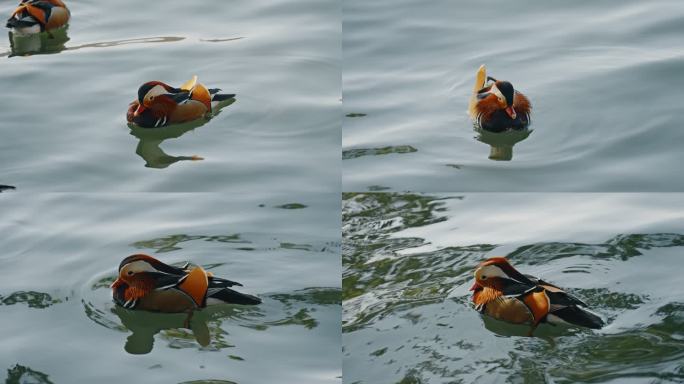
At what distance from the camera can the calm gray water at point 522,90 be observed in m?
9.41

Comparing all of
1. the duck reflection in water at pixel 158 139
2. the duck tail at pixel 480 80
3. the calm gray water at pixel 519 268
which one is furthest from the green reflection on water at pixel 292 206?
the duck tail at pixel 480 80

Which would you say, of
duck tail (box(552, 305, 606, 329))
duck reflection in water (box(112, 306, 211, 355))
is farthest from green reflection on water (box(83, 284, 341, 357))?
duck tail (box(552, 305, 606, 329))

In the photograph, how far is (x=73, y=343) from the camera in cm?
755

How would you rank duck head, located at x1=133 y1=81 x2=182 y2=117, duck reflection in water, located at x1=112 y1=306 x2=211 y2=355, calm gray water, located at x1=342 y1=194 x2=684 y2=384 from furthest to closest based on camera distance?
duck head, located at x1=133 y1=81 x2=182 y2=117, duck reflection in water, located at x1=112 y1=306 x2=211 y2=355, calm gray water, located at x1=342 y1=194 x2=684 y2=384

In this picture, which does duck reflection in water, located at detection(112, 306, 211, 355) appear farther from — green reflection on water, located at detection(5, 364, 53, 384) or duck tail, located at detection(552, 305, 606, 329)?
duck tail, located at detection(552, 305, 606, 329)

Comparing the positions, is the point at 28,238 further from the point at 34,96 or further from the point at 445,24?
the point at 445,24

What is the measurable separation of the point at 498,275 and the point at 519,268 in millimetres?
634

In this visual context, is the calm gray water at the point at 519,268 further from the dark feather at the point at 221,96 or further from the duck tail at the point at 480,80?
the dark feather at the point at 221,96

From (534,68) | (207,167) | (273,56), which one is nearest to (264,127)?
(207,167)

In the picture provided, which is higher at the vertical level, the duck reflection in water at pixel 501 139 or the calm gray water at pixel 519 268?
the duck reflection in water at pixel 501 139

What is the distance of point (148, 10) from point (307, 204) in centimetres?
550

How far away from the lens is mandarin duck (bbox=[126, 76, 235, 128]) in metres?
10.4

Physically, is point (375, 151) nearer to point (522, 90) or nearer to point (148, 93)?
point (522, 90)

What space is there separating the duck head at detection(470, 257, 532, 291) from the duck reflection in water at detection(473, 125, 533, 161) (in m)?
2.16
